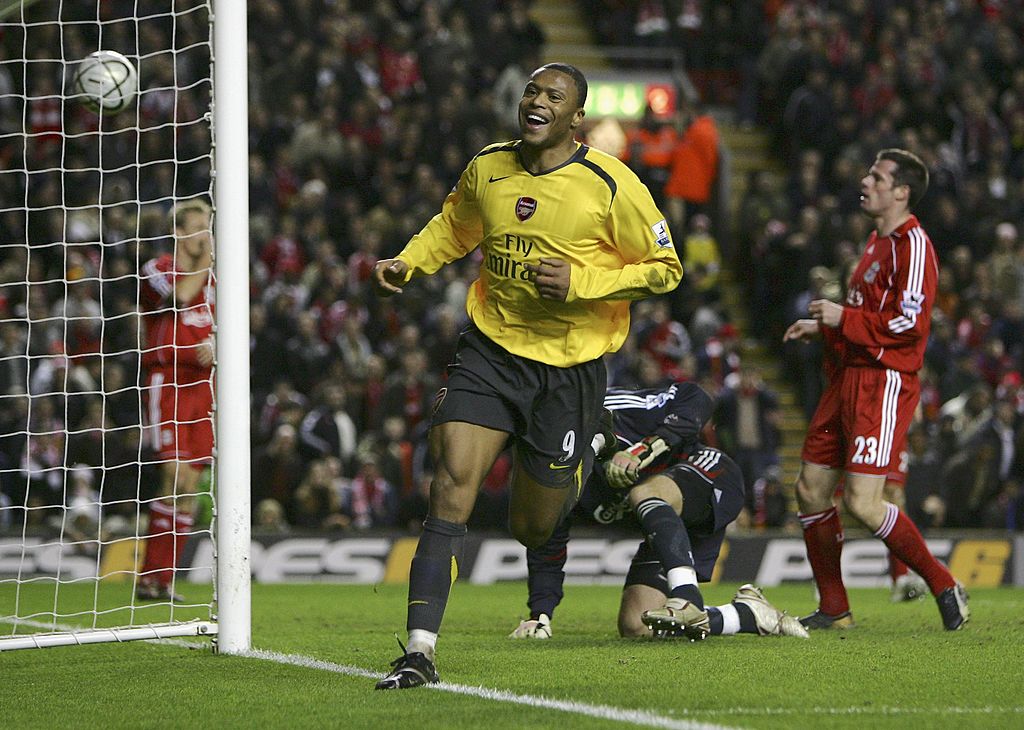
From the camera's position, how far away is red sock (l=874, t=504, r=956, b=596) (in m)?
7.91

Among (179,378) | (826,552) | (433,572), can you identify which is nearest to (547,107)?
(433,572)

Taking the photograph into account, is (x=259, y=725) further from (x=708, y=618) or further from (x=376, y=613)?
(x=376, y=613)

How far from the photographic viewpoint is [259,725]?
4.58m

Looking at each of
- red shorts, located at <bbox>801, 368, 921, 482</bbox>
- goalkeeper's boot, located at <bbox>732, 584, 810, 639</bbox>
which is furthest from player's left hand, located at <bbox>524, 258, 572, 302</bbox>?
red shorts, located at <bbox>801, 368, 921, 482</bbox>

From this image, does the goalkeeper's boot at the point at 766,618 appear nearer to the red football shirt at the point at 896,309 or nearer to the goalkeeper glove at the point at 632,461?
the goalkeeper glove at the point at 632,461

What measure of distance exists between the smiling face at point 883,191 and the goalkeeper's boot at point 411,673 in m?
3.93

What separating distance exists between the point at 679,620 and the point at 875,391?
83.7 inches

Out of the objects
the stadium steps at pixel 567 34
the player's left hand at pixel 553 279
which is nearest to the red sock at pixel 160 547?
the player's left hand at pixel 553 279

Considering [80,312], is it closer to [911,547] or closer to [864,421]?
[864,421]

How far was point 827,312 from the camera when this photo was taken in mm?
7848

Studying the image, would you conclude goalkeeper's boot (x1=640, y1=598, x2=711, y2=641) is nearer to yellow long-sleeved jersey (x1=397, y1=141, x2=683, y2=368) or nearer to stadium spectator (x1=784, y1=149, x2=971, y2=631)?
yellow long-sleeved jersey (x1=397, y1=141, x2=683, y2=368)

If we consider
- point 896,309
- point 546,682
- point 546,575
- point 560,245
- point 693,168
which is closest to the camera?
point 546,682

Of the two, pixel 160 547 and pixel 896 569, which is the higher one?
pixel 160 547

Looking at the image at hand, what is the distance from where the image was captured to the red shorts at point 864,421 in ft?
25.9
